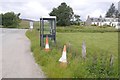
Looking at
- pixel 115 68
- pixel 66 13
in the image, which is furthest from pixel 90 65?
pixel 66 13

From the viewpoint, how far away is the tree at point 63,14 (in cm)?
8481

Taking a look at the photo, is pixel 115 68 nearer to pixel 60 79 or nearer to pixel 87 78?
pixel 87 78

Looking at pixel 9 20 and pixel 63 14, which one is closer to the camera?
pixel 63 14

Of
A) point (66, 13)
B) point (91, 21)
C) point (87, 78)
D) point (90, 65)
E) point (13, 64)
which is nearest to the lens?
point (87, 78)

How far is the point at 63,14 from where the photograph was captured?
280 ft

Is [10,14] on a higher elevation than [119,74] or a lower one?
higher

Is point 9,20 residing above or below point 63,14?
below

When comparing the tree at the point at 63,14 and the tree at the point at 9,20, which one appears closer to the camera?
the tree at the point at 63,14

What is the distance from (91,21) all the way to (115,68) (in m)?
122

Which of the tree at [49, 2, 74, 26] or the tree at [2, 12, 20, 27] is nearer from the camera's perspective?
the tree at [49, 2, 74, 26]

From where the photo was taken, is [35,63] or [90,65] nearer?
[90,65]

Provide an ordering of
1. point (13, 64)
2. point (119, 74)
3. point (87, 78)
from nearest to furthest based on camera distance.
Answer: point (87, 78), point (119, 74), point (13, 64)

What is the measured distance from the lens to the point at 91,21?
5113 inches

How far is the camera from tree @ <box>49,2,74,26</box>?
84812 mm
